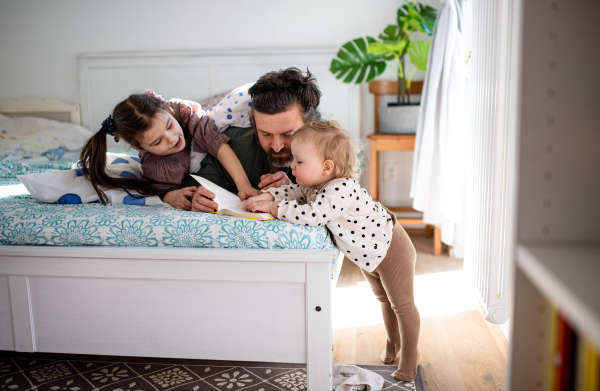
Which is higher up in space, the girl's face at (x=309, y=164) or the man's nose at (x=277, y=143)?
the man's nose at (x=277, y=143)

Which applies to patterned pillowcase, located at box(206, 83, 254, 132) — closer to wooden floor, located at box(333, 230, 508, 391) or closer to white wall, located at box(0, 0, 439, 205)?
wooden floor, located at box(333, 230, 508, 391)

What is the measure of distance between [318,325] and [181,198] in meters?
0.58

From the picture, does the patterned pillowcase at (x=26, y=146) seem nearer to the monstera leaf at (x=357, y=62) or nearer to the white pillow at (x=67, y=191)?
the white pillow at (x=67, y=191)

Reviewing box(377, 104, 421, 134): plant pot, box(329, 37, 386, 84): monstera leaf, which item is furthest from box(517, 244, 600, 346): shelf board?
box(329, 37, 386, 84): monstera leaf

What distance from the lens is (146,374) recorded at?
132cm

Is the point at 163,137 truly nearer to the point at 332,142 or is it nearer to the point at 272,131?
the point at 272,131

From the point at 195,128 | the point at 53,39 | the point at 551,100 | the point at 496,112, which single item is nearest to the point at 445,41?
the point at 496,112

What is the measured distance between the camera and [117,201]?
1424mm

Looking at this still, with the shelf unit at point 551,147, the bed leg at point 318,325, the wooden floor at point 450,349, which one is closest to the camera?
the shelf unit at point 551,147

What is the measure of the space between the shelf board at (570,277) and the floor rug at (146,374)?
832 mm

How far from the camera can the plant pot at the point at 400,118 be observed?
257 cm

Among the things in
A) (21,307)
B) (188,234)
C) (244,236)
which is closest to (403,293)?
(244,236)

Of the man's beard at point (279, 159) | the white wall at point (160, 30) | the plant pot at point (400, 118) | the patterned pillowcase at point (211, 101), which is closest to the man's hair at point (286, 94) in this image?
the man's beard at point (279, 159)

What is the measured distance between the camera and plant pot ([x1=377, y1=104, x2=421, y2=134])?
8.44 feet
